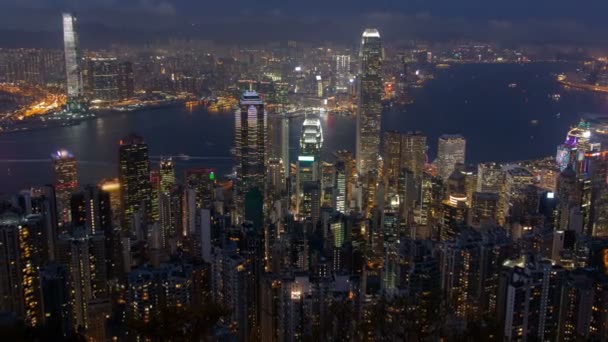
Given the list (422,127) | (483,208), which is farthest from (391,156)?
(483,208)

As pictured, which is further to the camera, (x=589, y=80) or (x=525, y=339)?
(x=589, y=80)

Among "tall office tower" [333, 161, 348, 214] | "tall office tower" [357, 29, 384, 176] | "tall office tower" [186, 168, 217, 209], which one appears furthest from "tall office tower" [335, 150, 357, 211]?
"tall office tower" [186, 168, 217, 209]

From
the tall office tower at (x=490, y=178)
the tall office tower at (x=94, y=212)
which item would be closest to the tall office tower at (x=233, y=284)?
the tall office tower at (x=94, y=212)

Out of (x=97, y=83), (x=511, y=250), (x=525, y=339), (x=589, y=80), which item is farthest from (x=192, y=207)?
(x=589, y=80)

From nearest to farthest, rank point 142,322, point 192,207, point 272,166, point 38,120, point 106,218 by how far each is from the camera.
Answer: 1. point 142,322
2. point 106,218
3. point 192,207
4. point 38,120
5. point 272,166

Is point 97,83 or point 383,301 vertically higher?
point 97,83

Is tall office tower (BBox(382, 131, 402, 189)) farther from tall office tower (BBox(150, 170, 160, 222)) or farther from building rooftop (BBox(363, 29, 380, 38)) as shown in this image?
tall office tower (BBox(150, 170, 160, 222))

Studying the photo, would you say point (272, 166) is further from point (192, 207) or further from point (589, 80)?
point (589, 80)
